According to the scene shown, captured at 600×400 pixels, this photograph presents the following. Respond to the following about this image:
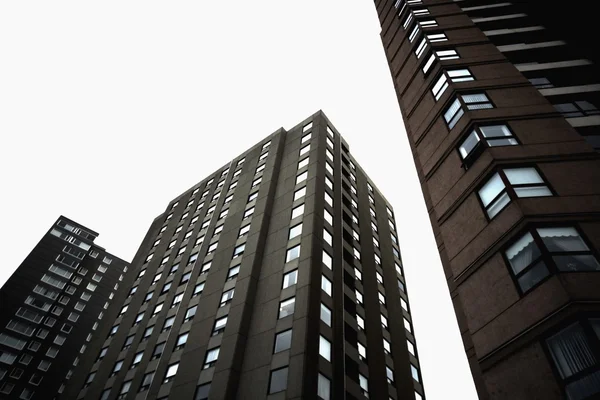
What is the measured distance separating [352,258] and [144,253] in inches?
1200

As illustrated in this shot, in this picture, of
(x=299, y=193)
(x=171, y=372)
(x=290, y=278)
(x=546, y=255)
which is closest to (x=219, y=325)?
(x=171, y=372)

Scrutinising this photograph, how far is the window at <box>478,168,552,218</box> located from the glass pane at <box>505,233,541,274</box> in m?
1.40

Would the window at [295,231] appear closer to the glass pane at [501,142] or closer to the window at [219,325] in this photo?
the window at [219,325]

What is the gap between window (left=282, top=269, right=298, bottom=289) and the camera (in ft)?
85.1

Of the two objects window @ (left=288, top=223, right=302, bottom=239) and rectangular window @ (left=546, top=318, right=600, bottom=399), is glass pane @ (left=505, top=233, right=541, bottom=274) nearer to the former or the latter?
rectangular window @ (left=546, top=318, right=600, bottom=399)

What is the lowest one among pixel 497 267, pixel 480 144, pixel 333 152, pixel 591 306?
pixel 591 306

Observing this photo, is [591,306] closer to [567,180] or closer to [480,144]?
[567,180]

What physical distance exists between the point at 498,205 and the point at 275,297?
16972 millimetres

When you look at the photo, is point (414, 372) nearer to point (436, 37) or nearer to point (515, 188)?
point (515, 188)

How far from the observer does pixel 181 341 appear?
1152 inches

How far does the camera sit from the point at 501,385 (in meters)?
10.1

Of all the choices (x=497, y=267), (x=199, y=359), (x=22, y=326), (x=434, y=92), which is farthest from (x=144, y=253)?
(x=497, y=267)

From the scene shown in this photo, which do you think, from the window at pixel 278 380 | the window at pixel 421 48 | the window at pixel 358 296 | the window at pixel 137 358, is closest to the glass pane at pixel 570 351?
the window at pixel 278 380

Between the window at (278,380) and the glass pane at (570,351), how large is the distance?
1435 centimetres
